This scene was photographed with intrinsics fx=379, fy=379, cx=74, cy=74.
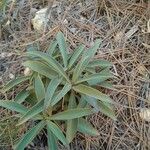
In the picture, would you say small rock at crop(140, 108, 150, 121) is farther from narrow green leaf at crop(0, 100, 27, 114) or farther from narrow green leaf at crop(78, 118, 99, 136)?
narrow green leaf at crop(0, 100, 27, 114)

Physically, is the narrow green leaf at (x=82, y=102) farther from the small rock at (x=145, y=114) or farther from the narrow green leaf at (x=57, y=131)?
the small rock at (x=145, y=114)

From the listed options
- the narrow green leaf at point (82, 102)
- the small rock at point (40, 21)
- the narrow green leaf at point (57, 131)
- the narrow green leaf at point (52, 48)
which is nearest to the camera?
the narrow green leaf at point (57, 131)

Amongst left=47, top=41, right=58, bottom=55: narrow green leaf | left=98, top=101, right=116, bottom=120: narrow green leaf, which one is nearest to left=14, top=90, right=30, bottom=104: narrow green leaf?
left=47, top=41, right=58, bottom=55: narrow green leaf

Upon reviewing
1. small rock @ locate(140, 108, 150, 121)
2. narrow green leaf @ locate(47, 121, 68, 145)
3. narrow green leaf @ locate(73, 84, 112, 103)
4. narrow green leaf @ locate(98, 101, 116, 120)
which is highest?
narrow green leaf @ locate(73, 84, 112, 103)

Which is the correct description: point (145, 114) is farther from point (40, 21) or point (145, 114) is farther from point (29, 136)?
point (40, 21)

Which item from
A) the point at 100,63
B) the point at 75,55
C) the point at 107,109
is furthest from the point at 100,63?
Answer: the point at 107,109

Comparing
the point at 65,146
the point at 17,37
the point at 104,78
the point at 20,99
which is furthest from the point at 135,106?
the point at 17,37

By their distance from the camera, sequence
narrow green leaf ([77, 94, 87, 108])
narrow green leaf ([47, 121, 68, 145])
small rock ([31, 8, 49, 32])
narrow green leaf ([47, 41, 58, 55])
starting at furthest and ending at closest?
small rock ([31, 8, 49, 32]) → narrow green leaf ([47, 41, 58, 55]) → narrow green leaf ([77, 94, 87, 108]) → narrow green leaf ([47, 121, 68, 145])

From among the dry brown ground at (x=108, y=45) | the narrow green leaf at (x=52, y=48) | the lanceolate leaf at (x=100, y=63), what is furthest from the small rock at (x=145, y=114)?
the narrow green leaf at (x=52, y=48)
